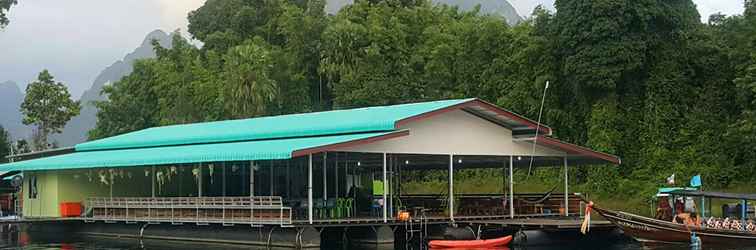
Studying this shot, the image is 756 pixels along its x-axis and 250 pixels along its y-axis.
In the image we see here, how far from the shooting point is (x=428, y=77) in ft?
181

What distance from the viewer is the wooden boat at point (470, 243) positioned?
27938 millimetres

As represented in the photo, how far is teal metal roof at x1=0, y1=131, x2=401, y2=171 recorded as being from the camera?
28.5 metres

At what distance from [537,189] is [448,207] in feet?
47.4

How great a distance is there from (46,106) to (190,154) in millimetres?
37836

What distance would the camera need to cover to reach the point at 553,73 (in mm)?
46250

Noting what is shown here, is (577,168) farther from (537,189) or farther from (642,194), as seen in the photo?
(642,194)

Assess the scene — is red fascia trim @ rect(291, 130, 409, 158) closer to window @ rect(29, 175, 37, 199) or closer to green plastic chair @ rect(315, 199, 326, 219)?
green plastic chair @ rect(315, 199, 326, 219)

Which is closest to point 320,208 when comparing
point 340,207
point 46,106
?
point 340,207

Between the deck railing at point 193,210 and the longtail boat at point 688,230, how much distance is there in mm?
9157

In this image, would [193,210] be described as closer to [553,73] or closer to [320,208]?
[320,208]

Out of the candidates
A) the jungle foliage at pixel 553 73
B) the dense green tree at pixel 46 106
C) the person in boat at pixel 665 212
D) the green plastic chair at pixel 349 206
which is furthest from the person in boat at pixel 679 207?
the dense green tree at pixel 46 106

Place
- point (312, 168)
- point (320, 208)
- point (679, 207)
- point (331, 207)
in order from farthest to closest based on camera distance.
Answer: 1. point (312, 168)
2. point (331, 207)
3. point (679, 207)
4. point (320, 208)

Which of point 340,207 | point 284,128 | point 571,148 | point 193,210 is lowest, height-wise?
point 193,210

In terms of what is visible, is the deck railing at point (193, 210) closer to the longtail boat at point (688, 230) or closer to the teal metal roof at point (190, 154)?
the teal metal roof at point (190, 154)
